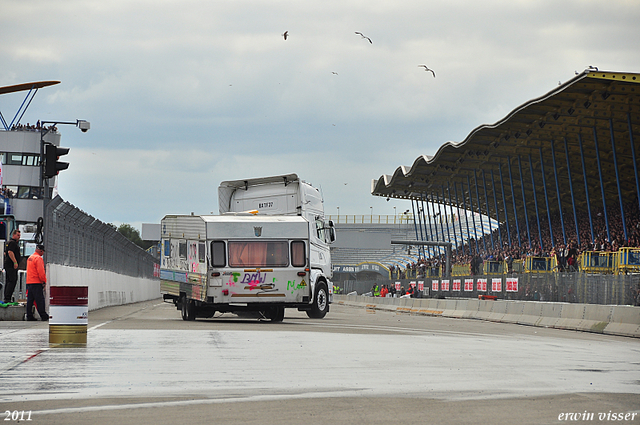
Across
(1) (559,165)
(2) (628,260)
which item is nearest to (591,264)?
(2) (628,260)

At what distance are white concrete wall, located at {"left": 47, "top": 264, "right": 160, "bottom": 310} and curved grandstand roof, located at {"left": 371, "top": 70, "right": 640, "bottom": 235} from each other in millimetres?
20653

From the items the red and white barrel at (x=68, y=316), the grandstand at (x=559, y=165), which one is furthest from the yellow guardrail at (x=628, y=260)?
the red and white barrel at (x=68, y=316)

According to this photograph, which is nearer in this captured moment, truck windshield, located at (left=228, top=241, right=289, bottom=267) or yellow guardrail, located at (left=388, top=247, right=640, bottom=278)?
truck windshield, located at (left=228, top=241, right=289, bottom=267)

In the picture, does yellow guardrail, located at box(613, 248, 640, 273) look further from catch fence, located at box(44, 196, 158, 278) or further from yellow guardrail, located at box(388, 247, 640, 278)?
catch fence, located at box(44, 196, 158, 278)

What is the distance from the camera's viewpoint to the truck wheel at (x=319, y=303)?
25469 millimetres

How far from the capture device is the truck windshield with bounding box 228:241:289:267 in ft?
77.7

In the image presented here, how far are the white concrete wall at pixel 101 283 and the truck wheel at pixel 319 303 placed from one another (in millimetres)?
6906

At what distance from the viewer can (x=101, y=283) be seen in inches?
1315

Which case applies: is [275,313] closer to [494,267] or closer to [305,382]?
[305,382]

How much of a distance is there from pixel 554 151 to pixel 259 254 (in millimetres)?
33284

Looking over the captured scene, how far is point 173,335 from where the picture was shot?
16250 mm

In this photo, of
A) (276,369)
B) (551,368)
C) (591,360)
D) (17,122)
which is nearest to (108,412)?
(276,369)

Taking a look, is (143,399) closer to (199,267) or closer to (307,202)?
(199,267)

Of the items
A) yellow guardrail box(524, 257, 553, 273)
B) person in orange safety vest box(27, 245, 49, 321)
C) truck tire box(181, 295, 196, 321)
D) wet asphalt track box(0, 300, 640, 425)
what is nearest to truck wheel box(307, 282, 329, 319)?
truck tire box(181, 295, 196, 321)
